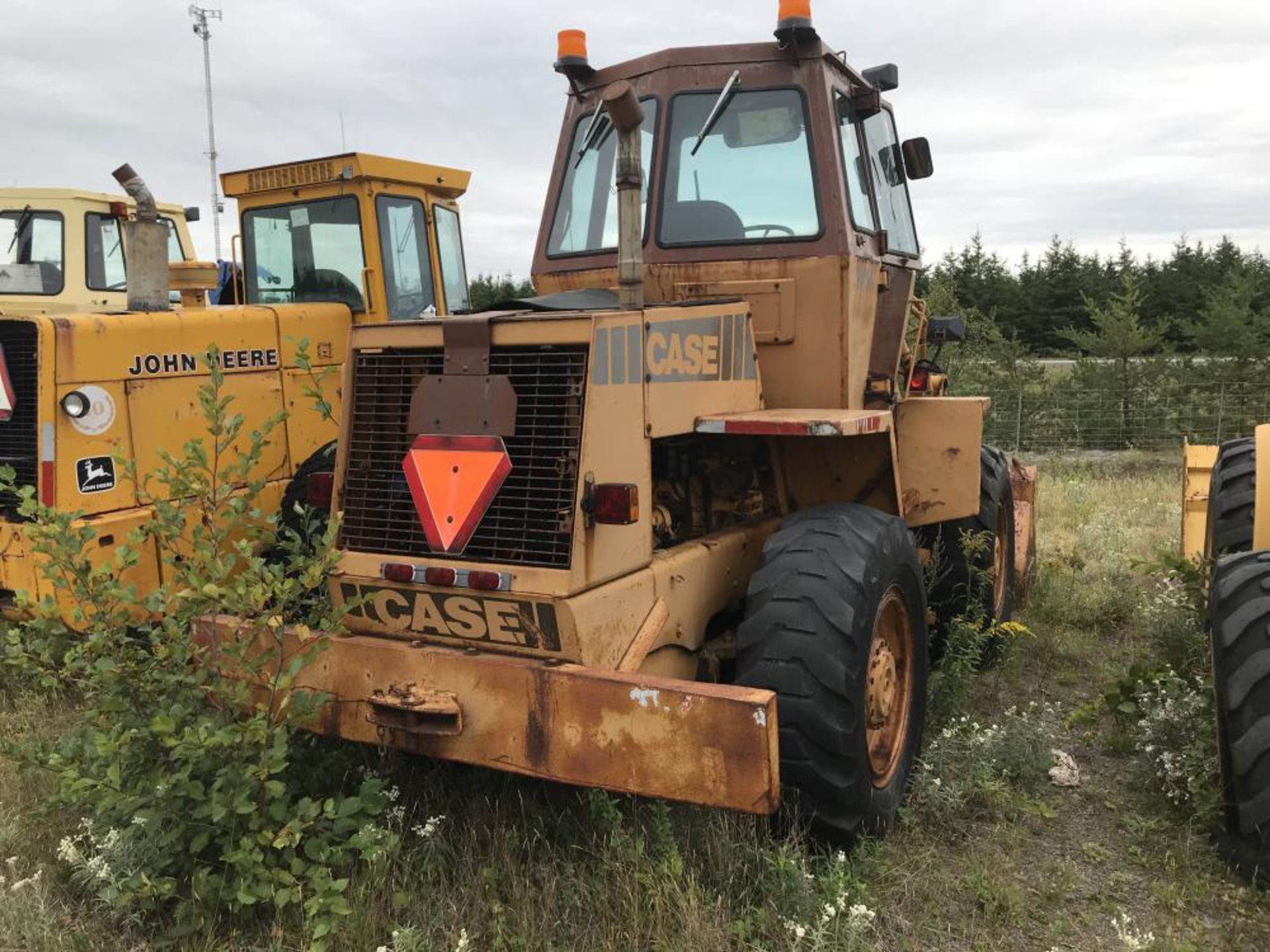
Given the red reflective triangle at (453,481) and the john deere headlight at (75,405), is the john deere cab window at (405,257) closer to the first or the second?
the john deere headlight at (75,405)

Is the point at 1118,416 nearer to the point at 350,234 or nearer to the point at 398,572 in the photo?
the point at 350,234

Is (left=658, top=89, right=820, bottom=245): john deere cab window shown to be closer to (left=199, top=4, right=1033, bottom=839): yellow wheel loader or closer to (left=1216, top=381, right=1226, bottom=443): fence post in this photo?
(left=199, top=4, right=1033, bottom=839): yellow wheel loader

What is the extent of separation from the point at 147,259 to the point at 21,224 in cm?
379

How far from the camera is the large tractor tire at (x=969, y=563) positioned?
18.4ft

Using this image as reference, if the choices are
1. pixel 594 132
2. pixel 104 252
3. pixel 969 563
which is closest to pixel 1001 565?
pixel 969 563

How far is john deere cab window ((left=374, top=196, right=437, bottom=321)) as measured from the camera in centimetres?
662

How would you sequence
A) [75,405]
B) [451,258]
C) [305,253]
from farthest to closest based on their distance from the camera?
[451,258], [305,253], [75,405]

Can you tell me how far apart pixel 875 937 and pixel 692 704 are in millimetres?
971

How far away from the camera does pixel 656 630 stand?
3467 mm

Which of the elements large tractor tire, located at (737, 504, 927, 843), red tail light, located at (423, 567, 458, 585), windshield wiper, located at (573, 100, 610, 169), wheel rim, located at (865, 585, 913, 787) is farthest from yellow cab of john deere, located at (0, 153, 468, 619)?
wheel rim, located at (865, 585, 913, 787)

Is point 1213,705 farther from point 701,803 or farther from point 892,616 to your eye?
point 701,803

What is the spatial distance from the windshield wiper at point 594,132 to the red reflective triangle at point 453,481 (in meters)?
1.95

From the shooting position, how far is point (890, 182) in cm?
Answer: 531

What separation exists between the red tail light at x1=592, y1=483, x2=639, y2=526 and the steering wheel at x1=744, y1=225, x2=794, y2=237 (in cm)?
165
